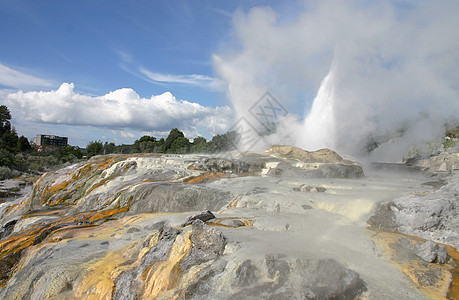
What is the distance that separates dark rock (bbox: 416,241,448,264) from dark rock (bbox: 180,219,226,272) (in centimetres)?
352

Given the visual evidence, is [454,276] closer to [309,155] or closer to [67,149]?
[309,155]

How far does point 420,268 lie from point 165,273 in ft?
13.9

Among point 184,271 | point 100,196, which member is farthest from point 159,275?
point 100,196

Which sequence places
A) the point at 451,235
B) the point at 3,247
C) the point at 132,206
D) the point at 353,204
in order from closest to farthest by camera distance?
the point at 451,235 → the point at 353,204 → the point at 3,247 → the point at 132,206

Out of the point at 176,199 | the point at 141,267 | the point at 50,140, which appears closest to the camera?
the point at 141,267

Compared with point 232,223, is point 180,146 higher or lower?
higher

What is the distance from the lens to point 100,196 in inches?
526

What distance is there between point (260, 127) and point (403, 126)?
73.1ft

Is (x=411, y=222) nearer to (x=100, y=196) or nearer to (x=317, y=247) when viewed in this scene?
(x=317, y=247)

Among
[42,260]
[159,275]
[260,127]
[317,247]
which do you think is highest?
[260,127]

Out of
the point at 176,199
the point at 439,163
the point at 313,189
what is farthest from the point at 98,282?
the point at 439,163

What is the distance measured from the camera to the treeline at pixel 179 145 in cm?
3991

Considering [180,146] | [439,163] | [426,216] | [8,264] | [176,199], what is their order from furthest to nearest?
[180,146]
[439,163]
[176,199]
[8,264]
[426,216]

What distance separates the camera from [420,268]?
5.02 meters
